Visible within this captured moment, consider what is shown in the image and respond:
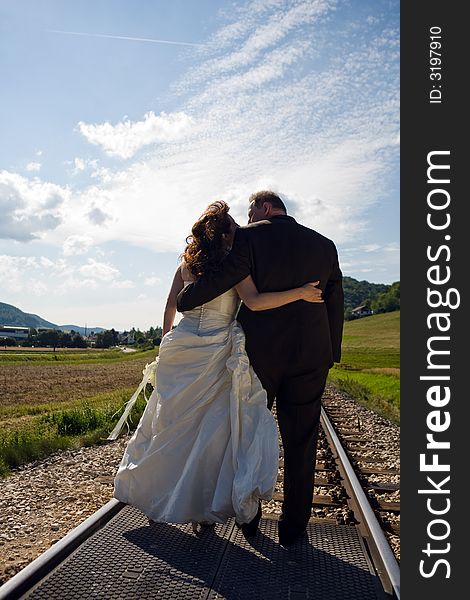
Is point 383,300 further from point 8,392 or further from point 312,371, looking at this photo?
point 312,371

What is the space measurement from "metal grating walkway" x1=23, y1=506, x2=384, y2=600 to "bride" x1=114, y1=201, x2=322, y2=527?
19 centimetres

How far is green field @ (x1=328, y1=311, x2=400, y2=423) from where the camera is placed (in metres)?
18.2

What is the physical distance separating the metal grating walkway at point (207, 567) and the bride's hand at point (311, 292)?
164cm

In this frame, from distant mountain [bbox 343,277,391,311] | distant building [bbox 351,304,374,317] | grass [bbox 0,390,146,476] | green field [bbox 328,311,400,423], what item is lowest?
grass [bbox 0,390,146,476]

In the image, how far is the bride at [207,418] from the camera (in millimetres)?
4348

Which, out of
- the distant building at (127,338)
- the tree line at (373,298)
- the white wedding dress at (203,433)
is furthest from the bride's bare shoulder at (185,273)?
the distant building at (127,338)

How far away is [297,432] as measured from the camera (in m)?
4.46

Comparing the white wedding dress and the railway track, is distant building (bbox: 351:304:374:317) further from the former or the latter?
the white wedding dress

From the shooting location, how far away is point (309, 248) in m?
4.48

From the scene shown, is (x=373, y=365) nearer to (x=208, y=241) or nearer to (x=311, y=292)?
(x=311, y=292)

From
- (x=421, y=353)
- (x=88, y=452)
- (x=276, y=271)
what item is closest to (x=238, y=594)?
(x=421, y=353)

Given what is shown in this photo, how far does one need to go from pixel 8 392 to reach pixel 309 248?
88.8ft

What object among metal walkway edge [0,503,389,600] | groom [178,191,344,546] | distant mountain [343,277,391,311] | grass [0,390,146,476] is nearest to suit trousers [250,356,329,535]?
groom [178,191,344,546]

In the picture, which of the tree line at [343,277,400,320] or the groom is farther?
the tree line at [343,277,400,320]
